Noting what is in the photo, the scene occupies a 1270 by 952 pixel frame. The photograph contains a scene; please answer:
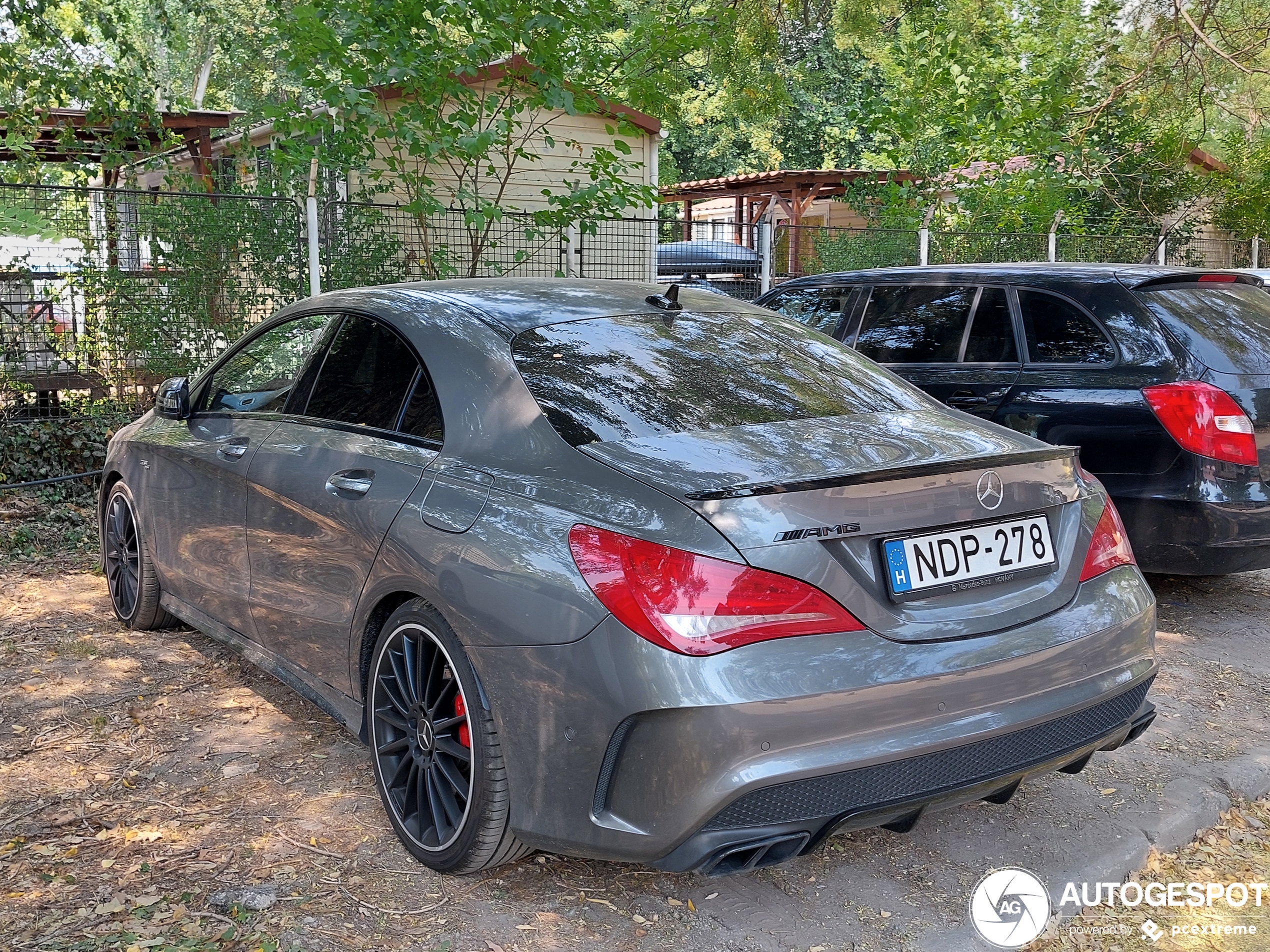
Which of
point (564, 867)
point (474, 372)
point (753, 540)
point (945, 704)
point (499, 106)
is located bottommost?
point (564, 867)

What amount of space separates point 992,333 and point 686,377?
3.00 meters

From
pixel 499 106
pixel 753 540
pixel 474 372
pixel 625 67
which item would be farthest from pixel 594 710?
pixel 625 67

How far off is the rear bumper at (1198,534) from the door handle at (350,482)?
3.42 meters

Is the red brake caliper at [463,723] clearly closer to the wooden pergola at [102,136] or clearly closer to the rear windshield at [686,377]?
the rear windshield at [686,377]

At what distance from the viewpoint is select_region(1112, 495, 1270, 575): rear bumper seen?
16.3 ft

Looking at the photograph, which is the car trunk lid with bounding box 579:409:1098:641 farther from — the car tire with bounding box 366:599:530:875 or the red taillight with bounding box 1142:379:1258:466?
the red taillight with bounding box 1142:379:1258:466

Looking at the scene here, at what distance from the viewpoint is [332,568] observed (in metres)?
3.47

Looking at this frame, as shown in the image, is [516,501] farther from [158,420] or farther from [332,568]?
[158,420]

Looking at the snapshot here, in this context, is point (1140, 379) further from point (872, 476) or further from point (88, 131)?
point (88, 131)

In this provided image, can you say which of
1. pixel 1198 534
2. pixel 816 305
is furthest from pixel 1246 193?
pixel 1198 534

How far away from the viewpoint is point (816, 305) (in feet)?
22.5

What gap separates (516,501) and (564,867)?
1.05m

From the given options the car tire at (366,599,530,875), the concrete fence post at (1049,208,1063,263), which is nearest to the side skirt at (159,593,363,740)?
the car tire at (366,599,530,875)

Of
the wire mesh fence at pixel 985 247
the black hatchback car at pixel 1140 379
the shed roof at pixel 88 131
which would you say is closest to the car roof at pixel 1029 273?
the black hatchback car at pixel 1140 379
